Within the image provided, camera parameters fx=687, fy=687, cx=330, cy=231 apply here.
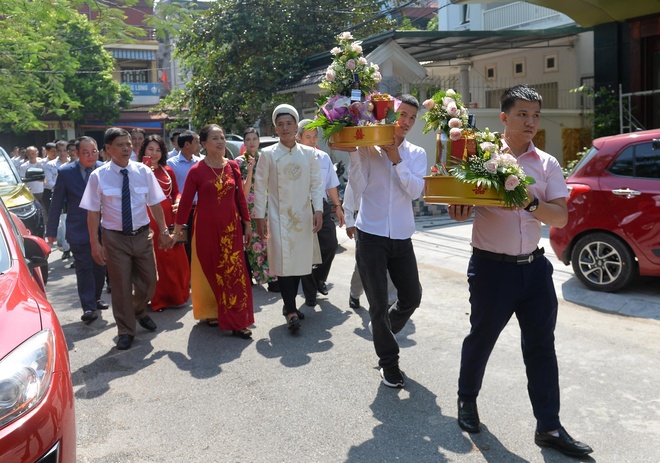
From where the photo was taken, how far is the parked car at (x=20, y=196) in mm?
9000

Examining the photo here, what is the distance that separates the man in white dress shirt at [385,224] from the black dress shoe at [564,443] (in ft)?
4.07

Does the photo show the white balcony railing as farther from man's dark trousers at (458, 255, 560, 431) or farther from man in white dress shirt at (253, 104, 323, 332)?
man's dark trousers at (458, 255, 560, 431)

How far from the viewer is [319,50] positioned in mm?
19281

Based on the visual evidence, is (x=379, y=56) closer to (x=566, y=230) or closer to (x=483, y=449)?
(x=566, y=230)

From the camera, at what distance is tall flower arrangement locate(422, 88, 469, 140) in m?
3.68

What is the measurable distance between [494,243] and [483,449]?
116cm

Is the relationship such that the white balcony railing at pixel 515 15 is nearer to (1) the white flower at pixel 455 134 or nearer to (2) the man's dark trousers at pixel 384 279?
(2) the man's dark trousers at pixel 384 279

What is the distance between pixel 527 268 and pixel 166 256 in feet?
16.0

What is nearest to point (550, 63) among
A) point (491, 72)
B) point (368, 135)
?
point (491, 72)

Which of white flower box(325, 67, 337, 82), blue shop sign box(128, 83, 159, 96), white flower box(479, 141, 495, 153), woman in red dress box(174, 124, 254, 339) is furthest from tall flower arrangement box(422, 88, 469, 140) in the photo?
blue shop sign box(128, 83, 159, 96)

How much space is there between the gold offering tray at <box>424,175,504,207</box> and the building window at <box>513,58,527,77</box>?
1561cm

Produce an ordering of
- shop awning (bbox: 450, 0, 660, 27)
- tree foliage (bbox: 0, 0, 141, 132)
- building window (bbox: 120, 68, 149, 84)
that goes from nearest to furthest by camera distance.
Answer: tree foliage (bbox: 0, 0, 141, 132)
shop awning (bbox: 450, 0, 660, 27)
building window (bbox: 120, 68, 149, 84)

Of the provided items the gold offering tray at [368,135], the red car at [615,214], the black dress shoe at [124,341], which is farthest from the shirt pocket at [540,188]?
the black dress shoe at [124,341]

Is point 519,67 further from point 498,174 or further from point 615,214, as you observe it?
point 498,174
